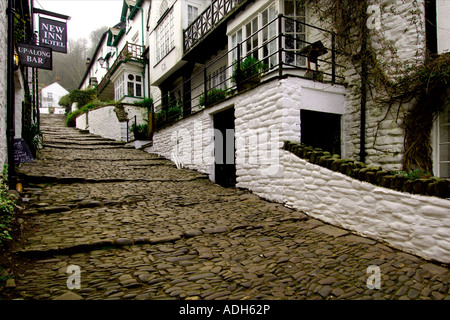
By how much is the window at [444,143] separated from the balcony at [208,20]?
6451 millimetres

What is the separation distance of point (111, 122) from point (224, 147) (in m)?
10.8

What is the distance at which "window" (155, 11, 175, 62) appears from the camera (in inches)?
545

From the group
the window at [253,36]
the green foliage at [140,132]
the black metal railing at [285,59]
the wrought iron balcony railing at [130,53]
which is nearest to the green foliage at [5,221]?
the black metal railing at [285,59]

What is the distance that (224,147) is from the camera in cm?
843

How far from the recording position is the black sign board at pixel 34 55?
6.41 metres

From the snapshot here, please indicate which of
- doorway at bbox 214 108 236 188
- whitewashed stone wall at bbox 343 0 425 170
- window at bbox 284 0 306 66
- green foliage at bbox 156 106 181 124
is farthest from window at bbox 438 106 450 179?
green foliage at bbox 156 106 181 124

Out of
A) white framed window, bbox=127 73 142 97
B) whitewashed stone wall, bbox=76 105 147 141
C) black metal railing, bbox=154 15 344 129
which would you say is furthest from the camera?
white framed window, bbox=127 73 142 97

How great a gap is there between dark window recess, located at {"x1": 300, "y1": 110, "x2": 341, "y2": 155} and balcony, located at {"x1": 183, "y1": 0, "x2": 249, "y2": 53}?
457 centimetres

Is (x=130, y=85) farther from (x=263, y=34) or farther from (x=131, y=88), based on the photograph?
(x=263, y=34)

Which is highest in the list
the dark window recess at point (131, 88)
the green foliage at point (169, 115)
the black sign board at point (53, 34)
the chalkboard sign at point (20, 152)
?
the dark window recess at point (131, 88)

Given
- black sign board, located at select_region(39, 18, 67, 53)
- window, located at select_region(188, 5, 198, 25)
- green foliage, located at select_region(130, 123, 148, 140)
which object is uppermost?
window, located at select_region(188, 5, 198, 25)

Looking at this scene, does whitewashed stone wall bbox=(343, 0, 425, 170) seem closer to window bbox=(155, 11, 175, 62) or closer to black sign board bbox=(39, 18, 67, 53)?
black sign board bbox=(39, 18, 67, 53)

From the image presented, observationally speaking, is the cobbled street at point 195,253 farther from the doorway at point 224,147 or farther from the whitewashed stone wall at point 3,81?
the doorway at point 224,147

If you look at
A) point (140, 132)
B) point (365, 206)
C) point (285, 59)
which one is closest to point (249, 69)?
point (285, 59)
